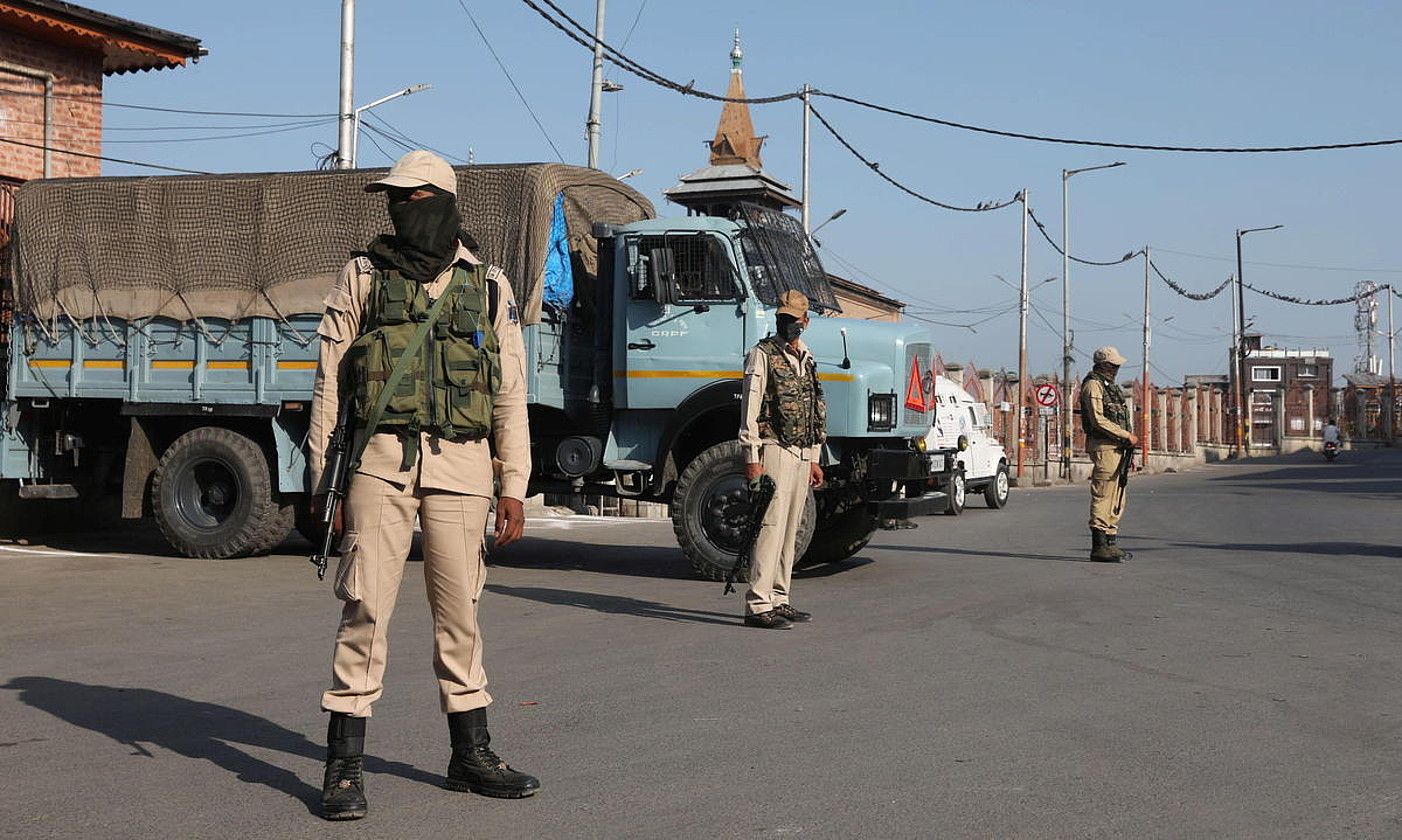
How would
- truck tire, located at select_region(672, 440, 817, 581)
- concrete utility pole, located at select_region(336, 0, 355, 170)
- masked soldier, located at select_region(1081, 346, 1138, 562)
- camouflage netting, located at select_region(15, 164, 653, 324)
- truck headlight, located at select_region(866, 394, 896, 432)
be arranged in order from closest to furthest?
truck tire, located at select_region(672, 440, 817, 581)
truck headlight, located at select_region(866, 394, 896, 432)
camouflage netting, located at select_region(15, 164, 653, 324)
masked soldier, located at select_region(1081, 346, 1138, 562)
concrete utility pole, located at select_region(336, 0, 355, 170)

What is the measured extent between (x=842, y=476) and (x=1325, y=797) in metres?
7.49

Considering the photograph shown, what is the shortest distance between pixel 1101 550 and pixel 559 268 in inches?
221

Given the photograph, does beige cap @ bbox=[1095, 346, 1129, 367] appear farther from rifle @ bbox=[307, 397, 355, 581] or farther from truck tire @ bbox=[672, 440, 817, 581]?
rifle @ bbox=[307, 397, 355, 581]

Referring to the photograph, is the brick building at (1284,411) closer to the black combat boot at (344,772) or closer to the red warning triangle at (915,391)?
the red warning triangle at (915,391)

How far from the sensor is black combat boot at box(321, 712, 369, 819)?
4551 mm

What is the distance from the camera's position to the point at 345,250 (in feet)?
43.8

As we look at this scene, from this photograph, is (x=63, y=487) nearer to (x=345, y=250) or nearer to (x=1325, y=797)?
(x=345, y=250)

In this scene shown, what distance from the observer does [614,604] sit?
1050 centimetres

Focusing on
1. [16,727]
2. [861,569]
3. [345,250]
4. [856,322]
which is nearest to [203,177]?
[345,250]

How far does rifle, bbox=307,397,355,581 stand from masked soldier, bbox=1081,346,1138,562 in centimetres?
1014

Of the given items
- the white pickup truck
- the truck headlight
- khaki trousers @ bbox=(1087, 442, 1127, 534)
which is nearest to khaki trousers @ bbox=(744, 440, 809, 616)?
the truck headlight

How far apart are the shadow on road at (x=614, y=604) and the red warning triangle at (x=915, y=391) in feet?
10.3

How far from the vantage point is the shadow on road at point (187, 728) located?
518cm

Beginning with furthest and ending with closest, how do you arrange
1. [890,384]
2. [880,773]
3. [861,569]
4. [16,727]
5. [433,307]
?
[861,569] < [890,384] < [16,727] < [880,773] < [433,307]
